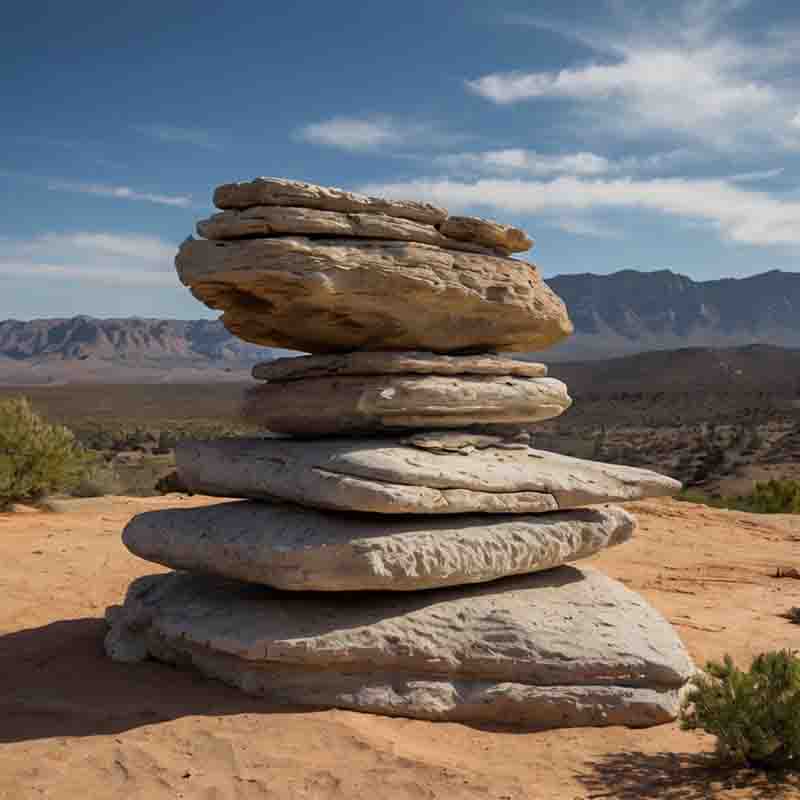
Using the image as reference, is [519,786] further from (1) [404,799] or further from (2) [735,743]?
(2) [735,743]

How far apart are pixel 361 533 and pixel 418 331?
192cm

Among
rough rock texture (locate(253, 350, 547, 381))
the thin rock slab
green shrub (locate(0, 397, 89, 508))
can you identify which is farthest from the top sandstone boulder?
green shrub (locate(0, 397, 89, 508))

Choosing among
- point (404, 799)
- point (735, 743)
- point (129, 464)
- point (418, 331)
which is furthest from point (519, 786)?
point (129, 464)

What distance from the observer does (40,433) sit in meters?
15.4

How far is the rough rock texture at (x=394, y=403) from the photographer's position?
21.6ft

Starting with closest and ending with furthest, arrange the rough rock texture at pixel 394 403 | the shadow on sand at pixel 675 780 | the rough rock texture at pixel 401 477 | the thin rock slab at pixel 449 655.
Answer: the shadow on sand at pixel 675 780, the thin rock slab at pixel 449 655, the rough rock texture at pixel 401 477, the rough rock texture at pixel 394 403

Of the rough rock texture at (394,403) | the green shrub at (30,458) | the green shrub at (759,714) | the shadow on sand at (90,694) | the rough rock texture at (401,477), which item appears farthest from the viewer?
the green shrub at (30,458)

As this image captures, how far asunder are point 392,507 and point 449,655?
1.11m

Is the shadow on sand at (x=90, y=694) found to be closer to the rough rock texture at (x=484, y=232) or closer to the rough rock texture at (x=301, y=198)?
the rough rock texture at (x=301, y=198)

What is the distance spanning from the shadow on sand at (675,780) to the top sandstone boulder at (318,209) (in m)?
4.16

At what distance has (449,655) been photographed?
18.7ft

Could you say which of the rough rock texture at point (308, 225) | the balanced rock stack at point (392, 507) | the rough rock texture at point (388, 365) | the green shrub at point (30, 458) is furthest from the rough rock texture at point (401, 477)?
the green shrub at point (30, 458)

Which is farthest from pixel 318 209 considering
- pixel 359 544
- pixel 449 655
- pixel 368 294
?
pixel 449 655

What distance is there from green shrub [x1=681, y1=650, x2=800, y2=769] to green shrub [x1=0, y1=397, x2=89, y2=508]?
1314 cm
